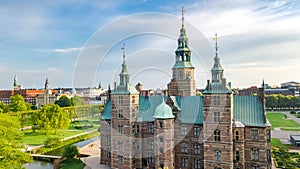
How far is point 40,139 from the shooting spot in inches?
2339

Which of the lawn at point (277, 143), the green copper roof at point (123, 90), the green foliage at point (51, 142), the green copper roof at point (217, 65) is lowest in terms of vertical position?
the green foliage at point (51, 142)

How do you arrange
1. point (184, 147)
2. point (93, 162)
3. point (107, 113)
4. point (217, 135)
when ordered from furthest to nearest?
point (93, 162)
point (107, 113)
point (184, 147)
point (217, 135)

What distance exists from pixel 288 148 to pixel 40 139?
5992 cm

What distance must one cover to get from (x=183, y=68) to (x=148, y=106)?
12523 millimetres

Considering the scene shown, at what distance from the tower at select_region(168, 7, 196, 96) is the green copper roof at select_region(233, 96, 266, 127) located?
Answer: 12.7 metres

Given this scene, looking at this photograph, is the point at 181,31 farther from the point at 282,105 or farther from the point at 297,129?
the point at 282,105

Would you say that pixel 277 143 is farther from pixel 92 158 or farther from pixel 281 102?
pixel 281 102

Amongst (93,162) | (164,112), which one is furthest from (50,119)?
(164,112)

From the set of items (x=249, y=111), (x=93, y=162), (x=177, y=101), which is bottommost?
(x=93, y=162)

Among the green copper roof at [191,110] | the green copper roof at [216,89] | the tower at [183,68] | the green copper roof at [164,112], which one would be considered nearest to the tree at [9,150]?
the green copper roof at [164,112]

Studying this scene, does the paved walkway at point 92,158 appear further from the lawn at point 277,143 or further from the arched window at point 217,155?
the lawn at point 277,143

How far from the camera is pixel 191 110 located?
3428cm

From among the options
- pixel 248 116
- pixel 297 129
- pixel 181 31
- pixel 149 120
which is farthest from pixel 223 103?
pixel 297 129

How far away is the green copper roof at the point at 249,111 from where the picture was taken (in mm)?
30214
